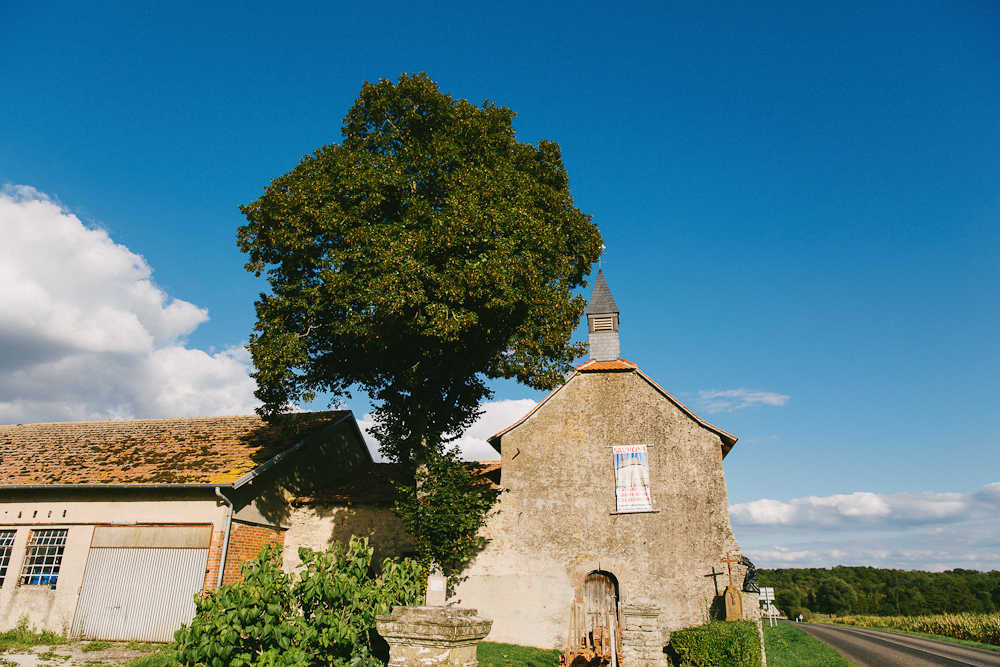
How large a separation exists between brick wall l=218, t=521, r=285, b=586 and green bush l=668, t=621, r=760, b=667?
1080 cm

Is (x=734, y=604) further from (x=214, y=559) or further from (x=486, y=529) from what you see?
(x=214, y=559)

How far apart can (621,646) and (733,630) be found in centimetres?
282

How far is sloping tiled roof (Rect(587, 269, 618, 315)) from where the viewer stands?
1947 centimetres

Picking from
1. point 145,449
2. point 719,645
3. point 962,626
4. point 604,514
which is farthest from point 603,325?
point 962,626

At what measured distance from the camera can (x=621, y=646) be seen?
13.7 m

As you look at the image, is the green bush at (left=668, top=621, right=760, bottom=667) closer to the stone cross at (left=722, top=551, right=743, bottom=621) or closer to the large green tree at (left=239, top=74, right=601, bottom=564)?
the stone cross at (left=722, top=551, right=743, bottom=621)

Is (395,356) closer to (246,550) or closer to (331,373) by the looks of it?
(331,373)

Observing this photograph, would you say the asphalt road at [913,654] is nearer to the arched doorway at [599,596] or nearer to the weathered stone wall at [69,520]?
the arched doorway at [599,596]

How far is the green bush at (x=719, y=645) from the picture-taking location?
476 inches

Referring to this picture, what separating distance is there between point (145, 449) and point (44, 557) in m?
3.74

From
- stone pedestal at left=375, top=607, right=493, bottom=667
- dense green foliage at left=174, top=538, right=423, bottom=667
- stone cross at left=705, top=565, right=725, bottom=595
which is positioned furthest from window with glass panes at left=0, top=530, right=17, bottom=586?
stone cross at left=705, top=565, right=725, bottom=595

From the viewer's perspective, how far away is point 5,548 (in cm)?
1612

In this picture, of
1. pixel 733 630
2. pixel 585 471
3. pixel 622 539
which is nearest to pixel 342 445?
pixel 585 471

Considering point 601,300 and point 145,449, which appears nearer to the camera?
point 145,449
